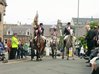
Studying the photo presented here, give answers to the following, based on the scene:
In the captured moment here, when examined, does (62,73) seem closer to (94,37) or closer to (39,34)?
(94,37)

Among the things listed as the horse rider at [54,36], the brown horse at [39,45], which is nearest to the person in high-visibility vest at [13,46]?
the horse rider at [54,36]

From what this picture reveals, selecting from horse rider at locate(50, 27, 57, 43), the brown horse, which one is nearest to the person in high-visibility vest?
horse rider at locate(50, 27, 57, 43)

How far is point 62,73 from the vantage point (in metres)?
16.6

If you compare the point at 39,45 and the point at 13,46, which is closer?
the point at 39,45

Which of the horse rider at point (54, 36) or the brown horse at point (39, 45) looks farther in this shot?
the horse rider at point (54, 36)

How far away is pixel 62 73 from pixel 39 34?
805cm

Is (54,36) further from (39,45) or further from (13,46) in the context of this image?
(39,45)

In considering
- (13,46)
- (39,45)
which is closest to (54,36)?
(13,46)

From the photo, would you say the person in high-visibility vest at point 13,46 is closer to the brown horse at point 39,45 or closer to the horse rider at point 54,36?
the horse rider at point 54,36

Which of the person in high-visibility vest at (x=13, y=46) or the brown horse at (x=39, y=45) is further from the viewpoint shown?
the person in high-visibility vest at (x=13, y=46)

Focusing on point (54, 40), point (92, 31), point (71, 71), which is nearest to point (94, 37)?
point (92, 31)

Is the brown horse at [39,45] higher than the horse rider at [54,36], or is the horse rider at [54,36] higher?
the horse rider at [54,36]

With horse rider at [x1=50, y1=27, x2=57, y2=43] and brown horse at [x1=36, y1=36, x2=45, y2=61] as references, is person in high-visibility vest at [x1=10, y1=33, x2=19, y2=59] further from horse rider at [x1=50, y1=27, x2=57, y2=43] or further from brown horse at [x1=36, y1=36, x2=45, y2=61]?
brown horse at [x1=36, y1=36, x2=45, y2=61]

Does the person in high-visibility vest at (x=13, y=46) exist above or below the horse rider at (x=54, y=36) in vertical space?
below
